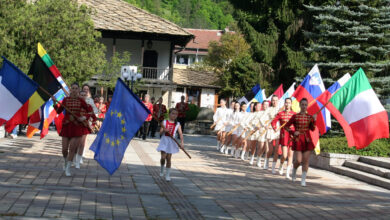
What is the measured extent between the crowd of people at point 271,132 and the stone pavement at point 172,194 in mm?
605

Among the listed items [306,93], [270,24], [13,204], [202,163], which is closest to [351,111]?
[306,93]

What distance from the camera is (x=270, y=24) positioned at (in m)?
26.2

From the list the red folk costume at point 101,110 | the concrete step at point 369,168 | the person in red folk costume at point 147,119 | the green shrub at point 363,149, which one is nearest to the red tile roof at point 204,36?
the person in red folk costume at point 147,119

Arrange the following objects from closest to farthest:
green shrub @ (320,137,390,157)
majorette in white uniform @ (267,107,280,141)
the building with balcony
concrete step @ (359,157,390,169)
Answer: concrete step @ (359,157,390,169) < majorette in white uniform @ (267,107,280,141) < green shrub @ (320,137,390,157) < the building with balcony

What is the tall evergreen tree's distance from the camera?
19797 mm

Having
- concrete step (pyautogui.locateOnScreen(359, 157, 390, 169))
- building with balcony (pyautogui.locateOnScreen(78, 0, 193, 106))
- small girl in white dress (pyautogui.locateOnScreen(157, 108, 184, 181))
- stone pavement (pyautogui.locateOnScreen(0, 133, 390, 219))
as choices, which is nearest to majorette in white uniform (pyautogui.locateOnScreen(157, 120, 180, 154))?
small girl in white dress (pyautogui.locateOnScreen(157, 108, 184, 181))

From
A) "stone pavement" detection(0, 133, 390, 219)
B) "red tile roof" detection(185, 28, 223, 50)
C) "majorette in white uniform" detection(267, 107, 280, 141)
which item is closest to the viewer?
"stone pavement" detection(0, 133, 390, 219)

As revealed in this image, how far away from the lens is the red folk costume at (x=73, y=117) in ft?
37.7

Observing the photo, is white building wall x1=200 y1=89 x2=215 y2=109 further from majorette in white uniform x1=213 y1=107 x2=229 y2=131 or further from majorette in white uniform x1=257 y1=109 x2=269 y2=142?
majorette in white uniform x1=257 y1=109 x2=269 y2=142

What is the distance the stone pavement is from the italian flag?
112 centimetres

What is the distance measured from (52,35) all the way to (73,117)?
13.1 metres

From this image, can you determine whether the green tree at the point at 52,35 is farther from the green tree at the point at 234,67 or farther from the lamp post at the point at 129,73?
the green tree at the point at 234,67

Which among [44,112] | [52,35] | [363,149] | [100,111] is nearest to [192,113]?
[52,35]

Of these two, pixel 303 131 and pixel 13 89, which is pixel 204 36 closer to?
pixel 303 131
